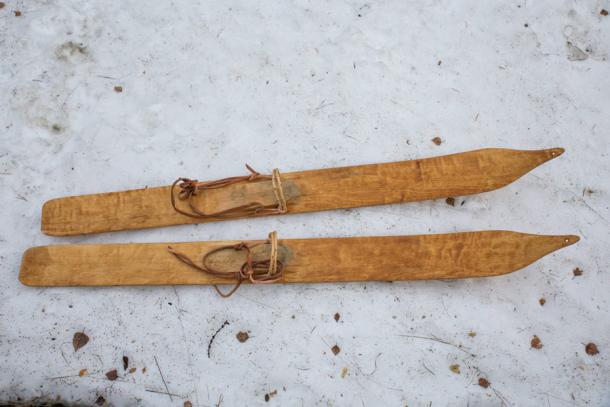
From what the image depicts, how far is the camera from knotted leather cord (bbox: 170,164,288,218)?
2170 millimetres

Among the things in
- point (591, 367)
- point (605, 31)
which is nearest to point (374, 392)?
point (591, 367)

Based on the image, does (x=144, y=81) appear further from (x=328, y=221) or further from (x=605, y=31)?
(x=605, y=31)

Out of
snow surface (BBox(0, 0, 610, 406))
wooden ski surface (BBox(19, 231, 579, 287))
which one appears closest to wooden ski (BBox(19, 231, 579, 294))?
wooden ski surface (BBox(19, 231, 579, 287))

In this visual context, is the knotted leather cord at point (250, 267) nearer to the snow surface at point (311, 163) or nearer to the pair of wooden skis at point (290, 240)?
the pair of wooden skis at point (290, 240)

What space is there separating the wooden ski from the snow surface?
12cm

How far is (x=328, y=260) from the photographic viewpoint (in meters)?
2.13

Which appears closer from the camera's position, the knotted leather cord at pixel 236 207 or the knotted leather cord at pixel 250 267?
the knotted leather cord at pixel 250 267

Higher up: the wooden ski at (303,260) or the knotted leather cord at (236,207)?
the knotted leather cord at (236,207)

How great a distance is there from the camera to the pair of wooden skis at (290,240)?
2.11m

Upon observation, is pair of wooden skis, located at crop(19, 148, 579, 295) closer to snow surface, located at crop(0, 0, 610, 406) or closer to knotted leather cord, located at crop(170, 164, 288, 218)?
knotted leather cord, located at crop(170, 164, 288, 218)

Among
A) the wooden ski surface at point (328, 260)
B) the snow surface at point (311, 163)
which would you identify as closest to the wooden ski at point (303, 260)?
the wooden ski surface at point (328, 260)

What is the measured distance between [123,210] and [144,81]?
2.48ft

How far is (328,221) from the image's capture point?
2301 mm

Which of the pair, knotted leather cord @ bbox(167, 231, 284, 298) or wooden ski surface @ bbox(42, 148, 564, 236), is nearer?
knotted leather cord @ bbox(167, 231, 284, 298)
